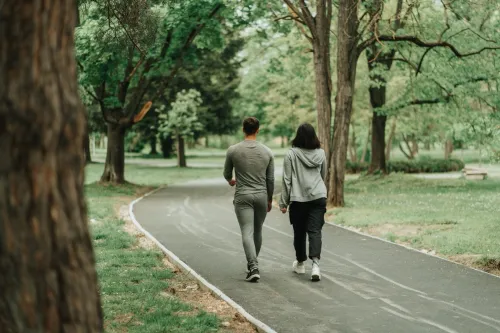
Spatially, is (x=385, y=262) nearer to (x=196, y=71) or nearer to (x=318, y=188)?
(x=318, y=188)

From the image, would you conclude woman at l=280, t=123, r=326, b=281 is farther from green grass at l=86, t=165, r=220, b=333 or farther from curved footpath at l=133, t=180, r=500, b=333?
green grass at l=86, t=165, r=220, b=333

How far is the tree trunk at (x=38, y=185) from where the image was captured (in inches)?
118

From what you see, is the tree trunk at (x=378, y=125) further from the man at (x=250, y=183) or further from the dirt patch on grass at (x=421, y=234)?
the man at (x=250, y=183)

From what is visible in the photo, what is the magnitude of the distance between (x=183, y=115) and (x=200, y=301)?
35803 millimetres

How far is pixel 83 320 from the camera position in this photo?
3119 mm

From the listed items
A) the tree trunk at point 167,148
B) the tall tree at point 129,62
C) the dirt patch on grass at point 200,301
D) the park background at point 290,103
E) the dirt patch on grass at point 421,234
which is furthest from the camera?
the tree trunk at point 167,148

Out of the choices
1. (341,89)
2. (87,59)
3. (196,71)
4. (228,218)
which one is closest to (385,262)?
(228,218)

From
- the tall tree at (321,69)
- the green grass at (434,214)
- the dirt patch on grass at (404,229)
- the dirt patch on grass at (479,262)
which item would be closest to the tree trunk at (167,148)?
the green grass at (434,214)

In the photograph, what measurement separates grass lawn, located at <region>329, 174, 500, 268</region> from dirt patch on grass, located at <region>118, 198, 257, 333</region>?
14.4 ft

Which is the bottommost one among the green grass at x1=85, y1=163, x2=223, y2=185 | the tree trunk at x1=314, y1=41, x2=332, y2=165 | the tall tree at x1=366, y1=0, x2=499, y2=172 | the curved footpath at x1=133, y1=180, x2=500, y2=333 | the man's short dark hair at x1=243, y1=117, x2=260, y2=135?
the green grass at x1=85, y1=163, x2=223, y2=185

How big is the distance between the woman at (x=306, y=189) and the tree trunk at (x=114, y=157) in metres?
18.3

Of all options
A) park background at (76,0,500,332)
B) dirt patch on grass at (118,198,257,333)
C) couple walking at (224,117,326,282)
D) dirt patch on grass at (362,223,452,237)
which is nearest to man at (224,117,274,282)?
couple walking at (224,117,326,282)

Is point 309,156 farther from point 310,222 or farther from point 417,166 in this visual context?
point 417,166

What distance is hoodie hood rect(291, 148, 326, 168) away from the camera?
8.84 m
